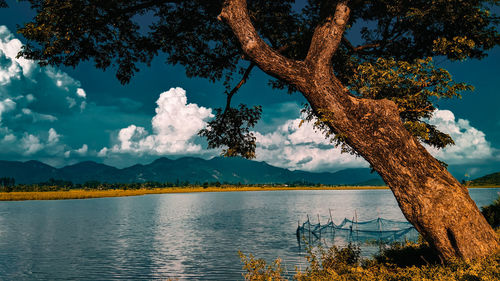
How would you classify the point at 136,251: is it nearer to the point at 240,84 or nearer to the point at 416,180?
the point at 240,84

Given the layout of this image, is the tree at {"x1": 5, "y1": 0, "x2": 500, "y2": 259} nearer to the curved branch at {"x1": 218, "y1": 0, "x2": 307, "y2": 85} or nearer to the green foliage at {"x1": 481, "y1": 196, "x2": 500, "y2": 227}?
the curved branch at {"x1": 218, "y1": 0, "x2": 307, "y2": 85}

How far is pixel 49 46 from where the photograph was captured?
13.1 m

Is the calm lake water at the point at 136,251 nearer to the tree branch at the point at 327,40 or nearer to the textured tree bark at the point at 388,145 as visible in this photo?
the textured tree bark at the point at 388,145

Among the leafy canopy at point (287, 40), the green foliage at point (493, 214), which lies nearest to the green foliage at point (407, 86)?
the leafy canopy at point (287, 40)

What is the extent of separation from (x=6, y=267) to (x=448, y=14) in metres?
35.0

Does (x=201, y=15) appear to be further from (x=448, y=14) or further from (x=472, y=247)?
(x=472, y=247)

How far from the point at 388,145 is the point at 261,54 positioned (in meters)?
4.64

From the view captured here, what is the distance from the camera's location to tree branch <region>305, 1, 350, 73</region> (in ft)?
36.7

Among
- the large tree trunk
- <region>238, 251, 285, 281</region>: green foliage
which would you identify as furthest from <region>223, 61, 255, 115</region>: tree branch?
<region>238, 251, 285, 281</region>: green foliage

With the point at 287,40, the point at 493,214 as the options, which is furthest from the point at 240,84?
the point at 493,214

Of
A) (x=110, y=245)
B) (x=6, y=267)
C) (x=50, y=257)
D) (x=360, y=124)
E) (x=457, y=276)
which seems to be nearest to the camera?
(x=457, y=276)

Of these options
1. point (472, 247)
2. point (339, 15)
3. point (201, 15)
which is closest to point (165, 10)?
point (201, 15)

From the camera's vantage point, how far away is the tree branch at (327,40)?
11195mm

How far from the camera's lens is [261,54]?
36.5 feet
